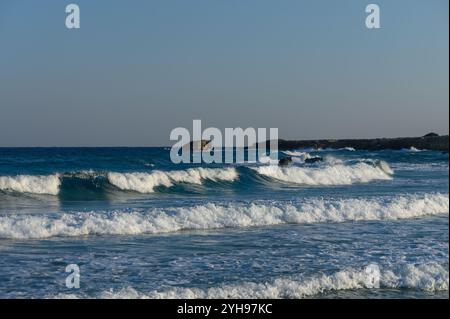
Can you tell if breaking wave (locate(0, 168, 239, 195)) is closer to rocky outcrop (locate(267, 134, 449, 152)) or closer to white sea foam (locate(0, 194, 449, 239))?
white sea foam (locate(0, 194, 449, 239))

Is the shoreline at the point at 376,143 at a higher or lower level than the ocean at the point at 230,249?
higher

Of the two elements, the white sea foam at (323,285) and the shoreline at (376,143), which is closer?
the white sea foam at (323,285)

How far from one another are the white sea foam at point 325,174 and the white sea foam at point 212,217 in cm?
1427

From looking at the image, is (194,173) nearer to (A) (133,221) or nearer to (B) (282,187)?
(B) (282,187)

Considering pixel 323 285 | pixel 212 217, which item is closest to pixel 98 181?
pixel 212 217

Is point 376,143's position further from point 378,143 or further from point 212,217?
point 212,217

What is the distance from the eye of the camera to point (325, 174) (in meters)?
35.2

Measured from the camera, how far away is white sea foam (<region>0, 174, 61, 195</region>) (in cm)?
2388

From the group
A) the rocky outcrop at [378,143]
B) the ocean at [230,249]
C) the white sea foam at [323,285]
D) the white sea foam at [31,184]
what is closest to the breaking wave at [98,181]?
the white sea foam at [31,184]

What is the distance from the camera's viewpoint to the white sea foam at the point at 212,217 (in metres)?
13.5

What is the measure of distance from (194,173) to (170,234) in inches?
623
